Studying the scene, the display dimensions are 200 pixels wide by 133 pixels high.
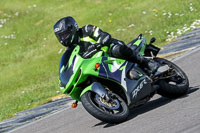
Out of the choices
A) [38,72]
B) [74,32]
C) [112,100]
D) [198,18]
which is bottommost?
[38,72]

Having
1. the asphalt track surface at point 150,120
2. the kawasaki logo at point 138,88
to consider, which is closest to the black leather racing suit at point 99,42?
the kawasaki logo at point 138,88

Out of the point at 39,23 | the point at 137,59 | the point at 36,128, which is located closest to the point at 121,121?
the point at 137,59

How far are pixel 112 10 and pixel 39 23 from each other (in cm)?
501

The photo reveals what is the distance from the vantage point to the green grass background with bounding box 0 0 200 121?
15.8 m

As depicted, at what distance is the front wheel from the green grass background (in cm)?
545

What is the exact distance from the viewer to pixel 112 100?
6926mm

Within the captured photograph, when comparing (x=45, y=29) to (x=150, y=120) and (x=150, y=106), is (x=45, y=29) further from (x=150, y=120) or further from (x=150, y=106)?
(x=150, y=120)

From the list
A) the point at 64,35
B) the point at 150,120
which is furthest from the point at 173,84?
the point at 64,35

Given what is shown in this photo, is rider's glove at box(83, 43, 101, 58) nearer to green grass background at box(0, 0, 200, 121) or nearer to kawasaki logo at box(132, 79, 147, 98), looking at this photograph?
kawasaki logo at box(132, 79, 147, 98)

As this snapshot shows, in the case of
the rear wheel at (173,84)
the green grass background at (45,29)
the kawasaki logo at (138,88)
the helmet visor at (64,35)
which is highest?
the helmet visor at (64,35)

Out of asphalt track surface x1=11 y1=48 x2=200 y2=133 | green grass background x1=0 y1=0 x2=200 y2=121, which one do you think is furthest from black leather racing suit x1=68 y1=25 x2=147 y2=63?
green grass background x1=0 y1=0 x2=200 y2=121

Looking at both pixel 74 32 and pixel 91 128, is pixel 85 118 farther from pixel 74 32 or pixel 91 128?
pixel 74 32

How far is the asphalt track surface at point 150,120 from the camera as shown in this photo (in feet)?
19.3

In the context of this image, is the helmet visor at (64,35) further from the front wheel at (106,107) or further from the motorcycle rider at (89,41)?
the front wheel at (106,107)
